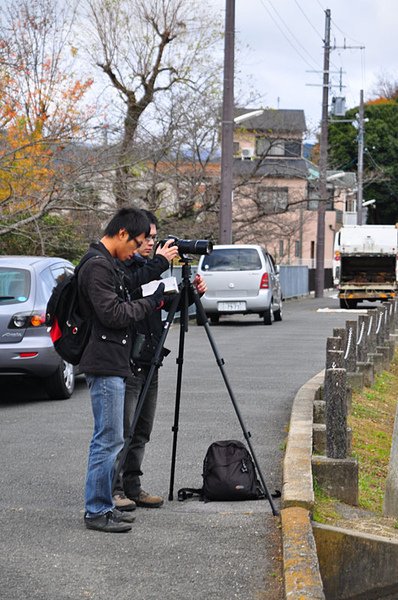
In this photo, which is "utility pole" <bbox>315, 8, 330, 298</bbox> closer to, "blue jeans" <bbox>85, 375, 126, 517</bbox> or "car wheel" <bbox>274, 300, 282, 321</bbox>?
"car wheel" <bbox>274, 300, 282, 321</bbox>

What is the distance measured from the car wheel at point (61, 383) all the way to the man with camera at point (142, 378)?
4.95 metres

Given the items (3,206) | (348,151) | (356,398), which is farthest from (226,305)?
(348,151)

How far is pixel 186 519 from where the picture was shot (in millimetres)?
6652

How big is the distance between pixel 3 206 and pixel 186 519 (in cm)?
1591

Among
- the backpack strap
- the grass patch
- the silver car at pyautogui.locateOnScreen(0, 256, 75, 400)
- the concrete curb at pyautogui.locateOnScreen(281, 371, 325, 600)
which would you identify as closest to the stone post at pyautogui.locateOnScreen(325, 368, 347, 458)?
the concrete curb at pyautogui.locateOnScreen(281, 371, 325, 600)

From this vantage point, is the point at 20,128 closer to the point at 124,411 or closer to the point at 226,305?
the point at 226,305

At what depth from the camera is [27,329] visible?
11.5 meters

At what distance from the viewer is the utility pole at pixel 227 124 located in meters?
28.3

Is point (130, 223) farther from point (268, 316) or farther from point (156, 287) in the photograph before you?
point (268, 316)

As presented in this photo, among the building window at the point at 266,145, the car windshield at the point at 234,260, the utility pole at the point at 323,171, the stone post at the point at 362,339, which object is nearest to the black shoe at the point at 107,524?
the stone post at the point at 362,339

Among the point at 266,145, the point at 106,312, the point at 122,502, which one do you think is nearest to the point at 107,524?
the point at 122,502

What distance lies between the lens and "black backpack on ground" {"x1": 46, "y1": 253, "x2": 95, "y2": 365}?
20.2 ft

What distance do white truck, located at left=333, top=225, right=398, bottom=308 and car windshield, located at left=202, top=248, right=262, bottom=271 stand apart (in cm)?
1078

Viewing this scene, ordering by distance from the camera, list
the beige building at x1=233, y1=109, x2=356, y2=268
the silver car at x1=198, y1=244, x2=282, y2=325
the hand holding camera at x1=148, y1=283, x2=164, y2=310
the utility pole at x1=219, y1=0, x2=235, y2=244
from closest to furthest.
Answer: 1. the hand holding camera at x1=148, y1=283, x2=164, y2=310
2. the silver car at x1=198, y1=244, x2=282, y2=325
3. the utility pole at x1=219, y1=0, x2=235, y2=244
4. the beige building at x1=233, y1=109, x2=356, y2=268
